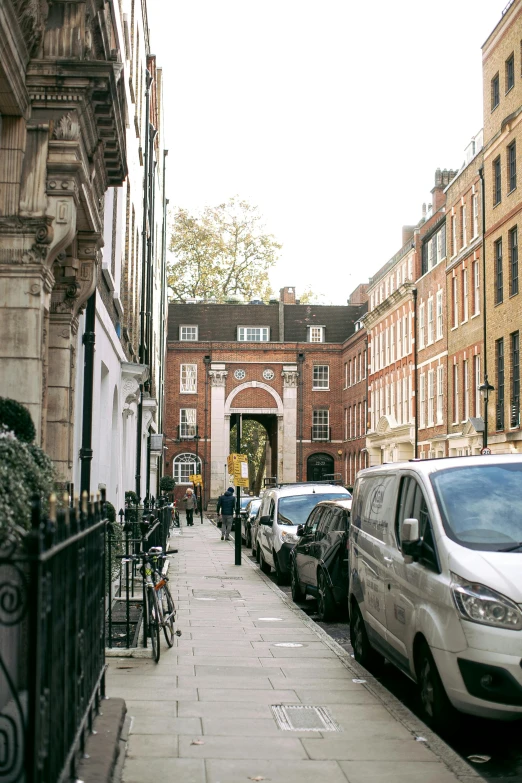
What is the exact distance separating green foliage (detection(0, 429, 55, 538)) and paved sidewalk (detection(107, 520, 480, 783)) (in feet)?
5.62

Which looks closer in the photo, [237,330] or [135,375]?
[135,375]

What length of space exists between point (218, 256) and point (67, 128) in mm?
65524

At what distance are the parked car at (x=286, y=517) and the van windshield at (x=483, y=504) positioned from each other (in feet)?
39.4

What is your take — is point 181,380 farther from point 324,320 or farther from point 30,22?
point 30,22

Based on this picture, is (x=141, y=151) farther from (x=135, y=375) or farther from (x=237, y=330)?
(x=237, y=330)

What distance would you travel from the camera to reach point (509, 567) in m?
7.20

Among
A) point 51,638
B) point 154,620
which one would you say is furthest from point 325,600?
point 51,638

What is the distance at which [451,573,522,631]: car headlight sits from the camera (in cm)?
686

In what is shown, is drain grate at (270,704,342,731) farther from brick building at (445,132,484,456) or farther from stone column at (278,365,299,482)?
stone column at (278,365,299,482)

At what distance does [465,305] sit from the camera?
46688 mm

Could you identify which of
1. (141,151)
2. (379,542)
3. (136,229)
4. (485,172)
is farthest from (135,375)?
(485,172)

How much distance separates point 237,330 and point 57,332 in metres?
65.6

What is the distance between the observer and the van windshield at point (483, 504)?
7.79 m

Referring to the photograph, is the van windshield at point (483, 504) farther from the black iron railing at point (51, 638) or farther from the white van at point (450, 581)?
the black iron railing at point (51, 638)
